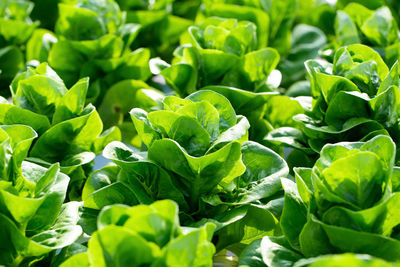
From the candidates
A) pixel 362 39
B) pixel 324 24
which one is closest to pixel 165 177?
pixel 362 39

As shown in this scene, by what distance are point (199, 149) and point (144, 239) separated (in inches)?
9.0

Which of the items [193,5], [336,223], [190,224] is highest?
[336,223]

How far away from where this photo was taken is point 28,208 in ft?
2.53

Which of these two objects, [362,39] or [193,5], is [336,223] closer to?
[362,39]

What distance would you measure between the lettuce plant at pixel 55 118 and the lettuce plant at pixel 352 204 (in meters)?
0.40

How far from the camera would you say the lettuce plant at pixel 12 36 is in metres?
1.46

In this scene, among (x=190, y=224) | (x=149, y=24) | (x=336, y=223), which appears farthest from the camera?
(x=149, y=24)

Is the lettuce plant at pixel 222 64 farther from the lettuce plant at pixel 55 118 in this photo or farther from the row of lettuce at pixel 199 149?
the lettuce plant at pixel 55 118

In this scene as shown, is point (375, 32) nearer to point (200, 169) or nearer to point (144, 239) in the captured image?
point (200, 169)

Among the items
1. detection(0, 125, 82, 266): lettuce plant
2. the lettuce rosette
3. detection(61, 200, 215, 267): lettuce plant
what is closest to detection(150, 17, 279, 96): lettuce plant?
the lettuce rosette

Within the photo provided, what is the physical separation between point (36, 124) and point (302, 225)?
47cm

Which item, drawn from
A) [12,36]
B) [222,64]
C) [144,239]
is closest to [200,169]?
[144,239]

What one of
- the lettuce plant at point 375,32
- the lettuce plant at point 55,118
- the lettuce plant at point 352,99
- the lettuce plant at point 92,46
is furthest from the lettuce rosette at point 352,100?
the lettuce plant at point 92,46

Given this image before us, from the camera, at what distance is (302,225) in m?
0.82
